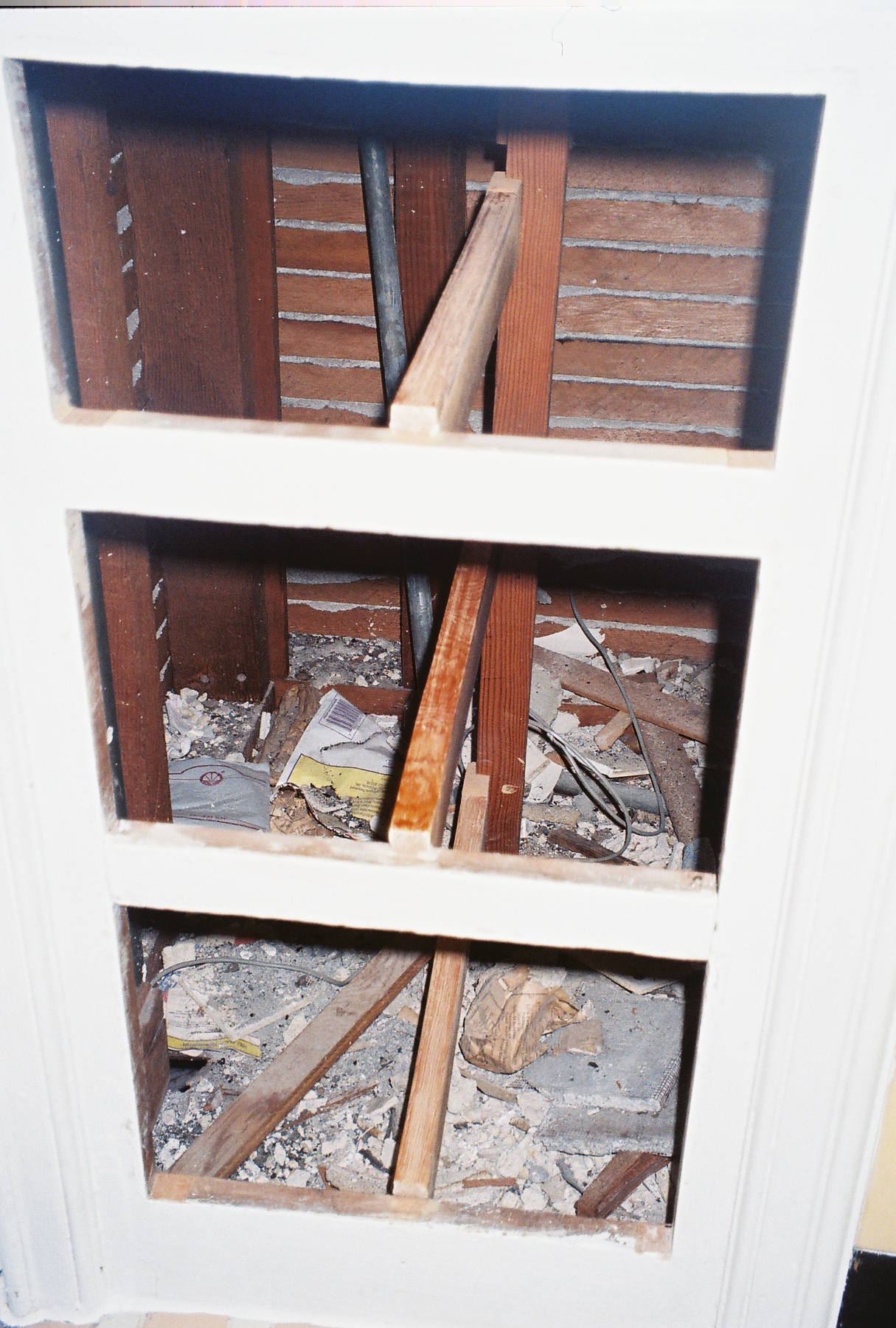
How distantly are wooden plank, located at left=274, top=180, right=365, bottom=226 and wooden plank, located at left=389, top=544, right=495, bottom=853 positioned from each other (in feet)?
5.09

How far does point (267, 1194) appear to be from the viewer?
3.62 ft

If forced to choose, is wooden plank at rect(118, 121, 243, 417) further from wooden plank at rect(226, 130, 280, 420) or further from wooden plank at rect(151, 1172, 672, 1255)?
wooden plank at rect(151, 1172, 672, 1255)

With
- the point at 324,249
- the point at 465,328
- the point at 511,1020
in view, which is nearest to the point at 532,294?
the point at 465,328

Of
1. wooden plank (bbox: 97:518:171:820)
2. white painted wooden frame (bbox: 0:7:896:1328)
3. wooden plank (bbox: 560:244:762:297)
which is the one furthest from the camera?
wooden plank (bbox: 560:244:762:297)

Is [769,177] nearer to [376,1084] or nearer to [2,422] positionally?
[376,1084]

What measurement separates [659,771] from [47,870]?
2.28 metres

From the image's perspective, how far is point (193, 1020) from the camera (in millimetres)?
2297

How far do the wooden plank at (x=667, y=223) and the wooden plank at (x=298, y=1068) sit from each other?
1983mm

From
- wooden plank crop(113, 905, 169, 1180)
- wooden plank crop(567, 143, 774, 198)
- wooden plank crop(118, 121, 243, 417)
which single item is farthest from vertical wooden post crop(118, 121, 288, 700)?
wooden plank crop(113, 905, 169, 1180)

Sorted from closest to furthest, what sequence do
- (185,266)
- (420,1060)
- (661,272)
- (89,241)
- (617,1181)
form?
1. (89,241)
2. (420,1060)
3. (617,1181)
4. (185,266)
5. (661,272)

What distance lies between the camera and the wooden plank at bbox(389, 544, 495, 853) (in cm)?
94

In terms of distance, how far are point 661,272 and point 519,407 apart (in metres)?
1.41

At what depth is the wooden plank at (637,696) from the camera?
3.20 m

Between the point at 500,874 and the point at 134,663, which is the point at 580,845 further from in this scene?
the point at 500,874
